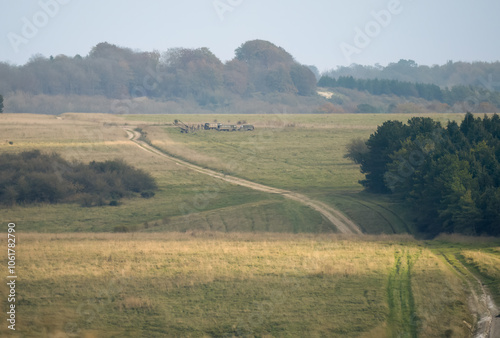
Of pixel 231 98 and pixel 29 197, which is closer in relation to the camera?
pixel 29 197

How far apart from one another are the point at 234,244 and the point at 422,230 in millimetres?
17553

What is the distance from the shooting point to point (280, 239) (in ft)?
116

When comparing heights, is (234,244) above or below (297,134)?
below

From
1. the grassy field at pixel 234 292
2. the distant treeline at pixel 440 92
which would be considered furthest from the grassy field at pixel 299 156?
the distant treeline at pixel 440 92

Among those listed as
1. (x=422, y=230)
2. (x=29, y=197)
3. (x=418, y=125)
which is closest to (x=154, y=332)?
(x=422, y=230)

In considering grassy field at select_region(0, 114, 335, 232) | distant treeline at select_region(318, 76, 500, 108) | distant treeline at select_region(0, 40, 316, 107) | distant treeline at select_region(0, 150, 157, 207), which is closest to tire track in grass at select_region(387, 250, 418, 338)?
grassy field at select_region(0, 114, 335, 232)

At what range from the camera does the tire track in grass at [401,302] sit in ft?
62.4

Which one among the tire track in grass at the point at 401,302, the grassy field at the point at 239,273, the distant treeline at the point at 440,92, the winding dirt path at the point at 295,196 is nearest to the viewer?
the tire track in grass at the point at 401,302

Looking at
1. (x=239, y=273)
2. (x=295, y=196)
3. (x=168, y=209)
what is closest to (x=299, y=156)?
(x=295, y=196)

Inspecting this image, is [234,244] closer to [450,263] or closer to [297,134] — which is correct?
[450,263]

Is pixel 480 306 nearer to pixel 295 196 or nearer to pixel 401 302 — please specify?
pixel 401 302

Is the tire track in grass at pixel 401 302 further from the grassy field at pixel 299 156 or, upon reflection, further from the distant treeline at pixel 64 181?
the distant treeline at pixel 64 181

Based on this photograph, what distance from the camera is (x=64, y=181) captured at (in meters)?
55.5

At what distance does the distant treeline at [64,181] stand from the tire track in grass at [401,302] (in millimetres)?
34601
